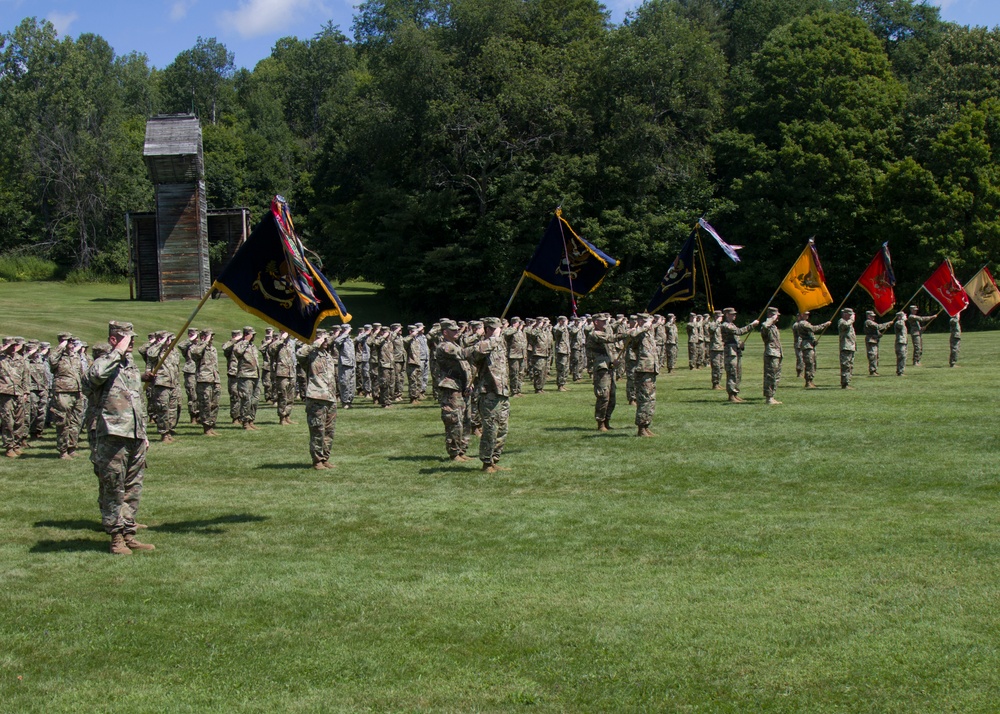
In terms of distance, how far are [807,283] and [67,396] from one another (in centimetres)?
1671

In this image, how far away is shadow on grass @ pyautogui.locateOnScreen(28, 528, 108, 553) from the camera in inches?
426

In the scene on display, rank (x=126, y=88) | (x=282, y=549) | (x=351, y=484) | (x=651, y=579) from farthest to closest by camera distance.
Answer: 1. (x=126, y=88)
2. (x=351, y=484)
3. (x=282, y=549)
4. (x=651, y=579)

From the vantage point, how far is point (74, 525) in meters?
12.0

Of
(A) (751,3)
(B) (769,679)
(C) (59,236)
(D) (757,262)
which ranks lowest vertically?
(B) (769,679)

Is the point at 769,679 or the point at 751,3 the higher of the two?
the point at 751,3

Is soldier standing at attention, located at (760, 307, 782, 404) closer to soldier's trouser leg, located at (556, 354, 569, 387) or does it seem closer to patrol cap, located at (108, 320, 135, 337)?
soldier's trouser leg, located at (556, 354, 569, 387)

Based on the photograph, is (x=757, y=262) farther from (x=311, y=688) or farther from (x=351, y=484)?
(x=311, y=688)

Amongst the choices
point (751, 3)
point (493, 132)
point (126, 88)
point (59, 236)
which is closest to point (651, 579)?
point (493, 132)

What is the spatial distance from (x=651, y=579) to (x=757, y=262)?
146ft

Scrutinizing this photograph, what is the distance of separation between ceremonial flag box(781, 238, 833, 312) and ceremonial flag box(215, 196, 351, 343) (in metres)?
14.6

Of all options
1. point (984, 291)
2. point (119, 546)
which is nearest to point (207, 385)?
point (119, 546)

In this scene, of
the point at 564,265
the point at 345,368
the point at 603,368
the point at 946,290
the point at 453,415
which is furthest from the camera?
the point at 946,290

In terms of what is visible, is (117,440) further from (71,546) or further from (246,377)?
(246,377)

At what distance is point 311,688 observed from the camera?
24.0 feet
